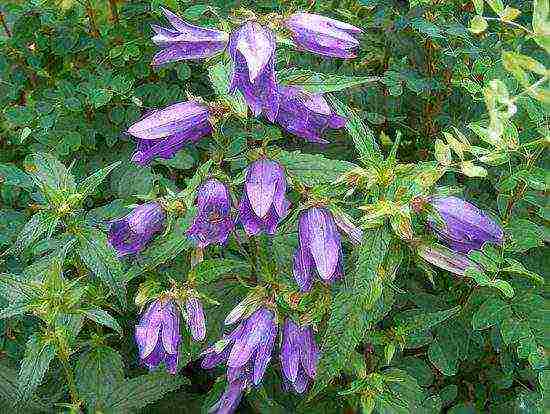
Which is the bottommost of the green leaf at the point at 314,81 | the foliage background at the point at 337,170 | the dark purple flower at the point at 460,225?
the foliage background at the point at 337,170

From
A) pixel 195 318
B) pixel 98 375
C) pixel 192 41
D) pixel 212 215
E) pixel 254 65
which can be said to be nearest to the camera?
pixel 254 65

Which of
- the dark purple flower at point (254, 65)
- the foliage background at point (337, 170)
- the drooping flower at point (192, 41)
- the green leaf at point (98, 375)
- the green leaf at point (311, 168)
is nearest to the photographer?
the dark purple flower at point (254, 65)

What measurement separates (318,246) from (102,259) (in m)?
0.53

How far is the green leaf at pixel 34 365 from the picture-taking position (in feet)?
5.84

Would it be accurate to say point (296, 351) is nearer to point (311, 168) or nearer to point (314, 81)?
point (311, 168)

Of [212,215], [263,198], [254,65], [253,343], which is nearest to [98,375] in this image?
[253,343]

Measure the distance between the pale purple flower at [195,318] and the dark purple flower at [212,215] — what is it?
0.49 ft

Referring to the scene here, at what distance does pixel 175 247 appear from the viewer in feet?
6.31

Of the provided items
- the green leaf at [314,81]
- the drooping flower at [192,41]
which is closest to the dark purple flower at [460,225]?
the green leaf at [314,81]

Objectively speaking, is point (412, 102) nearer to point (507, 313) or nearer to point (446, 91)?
point (446, 91)

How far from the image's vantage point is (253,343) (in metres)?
1.74

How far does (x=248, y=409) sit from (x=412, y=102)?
1.16 meters

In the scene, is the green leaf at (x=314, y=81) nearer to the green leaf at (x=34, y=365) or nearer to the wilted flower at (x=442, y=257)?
the wilted flower at (x=442, y=257)

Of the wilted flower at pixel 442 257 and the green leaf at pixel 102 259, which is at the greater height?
the wilted flower at pixel 442 257
